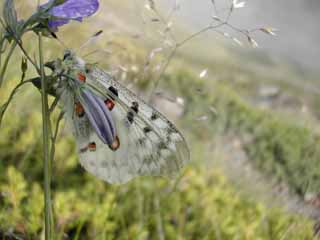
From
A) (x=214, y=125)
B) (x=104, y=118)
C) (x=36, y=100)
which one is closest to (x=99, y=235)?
(x=104, y=118)

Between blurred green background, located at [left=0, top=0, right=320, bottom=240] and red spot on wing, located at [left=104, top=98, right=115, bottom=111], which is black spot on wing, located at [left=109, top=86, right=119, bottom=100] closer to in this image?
red spot on wing, located at [left=104, top=98, right=115, bottom=111]

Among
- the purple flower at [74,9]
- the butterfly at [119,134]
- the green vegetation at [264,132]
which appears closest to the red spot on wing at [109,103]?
the butterfly at [119,134]

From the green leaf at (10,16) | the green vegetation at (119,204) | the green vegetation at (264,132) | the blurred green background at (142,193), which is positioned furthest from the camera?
the green vegetation at (264,132)

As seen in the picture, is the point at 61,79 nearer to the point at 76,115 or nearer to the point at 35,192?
the point at 76,115

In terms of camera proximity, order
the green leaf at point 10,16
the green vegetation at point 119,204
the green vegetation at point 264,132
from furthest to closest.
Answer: the green vegetation at point 264,132 < the green vegetation at point 119,204 < the green leaf at point 10,16

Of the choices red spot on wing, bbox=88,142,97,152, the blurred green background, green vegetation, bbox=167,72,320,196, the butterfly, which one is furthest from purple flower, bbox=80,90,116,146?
green vegetation, bbox=167,72,320,196

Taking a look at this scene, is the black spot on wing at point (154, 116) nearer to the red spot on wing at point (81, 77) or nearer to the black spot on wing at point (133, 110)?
the black spot on wing at point (133, 110)
